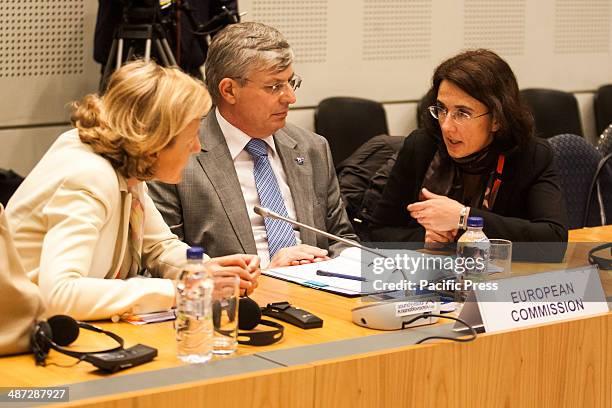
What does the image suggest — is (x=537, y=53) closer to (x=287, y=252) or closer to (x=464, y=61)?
(x=464, y=61)

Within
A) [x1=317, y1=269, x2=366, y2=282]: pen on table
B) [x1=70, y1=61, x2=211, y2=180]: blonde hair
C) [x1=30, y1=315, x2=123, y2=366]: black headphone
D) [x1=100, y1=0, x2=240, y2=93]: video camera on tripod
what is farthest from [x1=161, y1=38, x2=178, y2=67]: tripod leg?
[x1=30, y1=315, x2=123, y2=366]: black headphone

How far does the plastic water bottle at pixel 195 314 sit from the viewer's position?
78.4 inches

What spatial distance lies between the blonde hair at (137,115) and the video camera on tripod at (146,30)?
197cm

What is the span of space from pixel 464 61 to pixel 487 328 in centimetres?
125

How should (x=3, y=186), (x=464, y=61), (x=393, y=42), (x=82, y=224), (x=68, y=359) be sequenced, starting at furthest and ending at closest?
1. (x=393, y=42)
2. (x=3, y=186)
3. (x=464, y=61)
4. (x=82, y=224)
5. (x=68, y=359)

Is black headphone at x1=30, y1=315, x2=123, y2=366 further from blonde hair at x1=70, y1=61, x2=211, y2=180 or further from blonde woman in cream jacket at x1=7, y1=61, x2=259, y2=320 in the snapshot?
blonde hair at x1=70, y1=61, x2=211, y2=180

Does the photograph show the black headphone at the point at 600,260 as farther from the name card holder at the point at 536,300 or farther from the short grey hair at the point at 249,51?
the short grey hair at the point at 249,51

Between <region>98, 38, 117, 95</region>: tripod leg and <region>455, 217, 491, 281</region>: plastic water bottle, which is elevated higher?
<region>98, 38, 117, 95</region>: tripod leg

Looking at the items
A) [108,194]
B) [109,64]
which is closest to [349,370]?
[108,194]

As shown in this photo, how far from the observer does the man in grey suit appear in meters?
3.23

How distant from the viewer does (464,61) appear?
3.29 metres

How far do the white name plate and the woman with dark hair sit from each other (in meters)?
0.63

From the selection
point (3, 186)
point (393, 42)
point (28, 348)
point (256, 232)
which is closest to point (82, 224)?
point (28, 348)

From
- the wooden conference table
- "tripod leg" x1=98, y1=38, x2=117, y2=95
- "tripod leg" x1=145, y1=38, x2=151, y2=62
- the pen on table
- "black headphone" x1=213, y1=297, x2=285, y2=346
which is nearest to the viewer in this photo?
the wooden conference table
